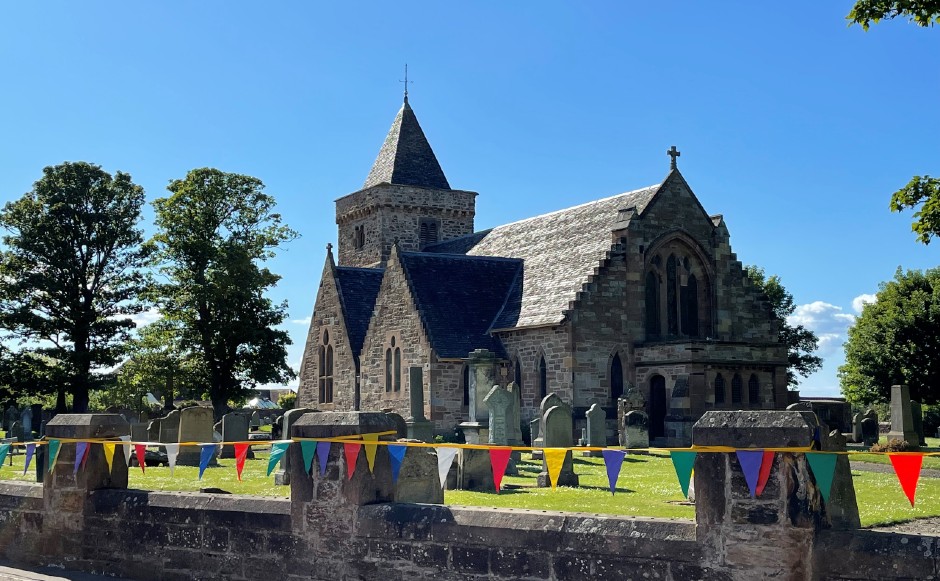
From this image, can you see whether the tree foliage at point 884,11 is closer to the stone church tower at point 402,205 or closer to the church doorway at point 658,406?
the church doorway at point 658,406

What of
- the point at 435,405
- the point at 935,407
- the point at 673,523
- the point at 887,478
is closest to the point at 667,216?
the point at 435,405

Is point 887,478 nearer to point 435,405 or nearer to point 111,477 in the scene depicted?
point 111,477

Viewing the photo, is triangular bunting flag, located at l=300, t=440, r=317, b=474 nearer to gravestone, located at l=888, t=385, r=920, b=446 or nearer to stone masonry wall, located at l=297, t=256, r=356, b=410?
gravestone, located at l=888, t=385, r=920, b=446

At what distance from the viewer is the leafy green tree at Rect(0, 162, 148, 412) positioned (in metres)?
49.3

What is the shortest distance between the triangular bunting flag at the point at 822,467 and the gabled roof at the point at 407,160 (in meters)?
51.0

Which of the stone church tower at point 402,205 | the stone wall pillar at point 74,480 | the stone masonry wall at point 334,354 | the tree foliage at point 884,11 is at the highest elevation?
the stone church tower at point 402,205

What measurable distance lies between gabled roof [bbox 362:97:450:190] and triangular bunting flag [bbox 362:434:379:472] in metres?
48.3

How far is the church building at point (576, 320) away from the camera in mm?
35344

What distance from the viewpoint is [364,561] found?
9.37 meters

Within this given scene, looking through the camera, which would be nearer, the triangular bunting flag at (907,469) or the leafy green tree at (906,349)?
the triangular bunting flag at (907,469)

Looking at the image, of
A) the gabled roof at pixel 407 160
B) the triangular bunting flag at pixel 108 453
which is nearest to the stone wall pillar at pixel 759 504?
the triangular bunting flag at pixel 108 453

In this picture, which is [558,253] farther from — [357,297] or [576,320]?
[357,297]

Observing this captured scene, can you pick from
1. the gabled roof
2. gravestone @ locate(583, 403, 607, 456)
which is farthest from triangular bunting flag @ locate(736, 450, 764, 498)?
the gabled roof

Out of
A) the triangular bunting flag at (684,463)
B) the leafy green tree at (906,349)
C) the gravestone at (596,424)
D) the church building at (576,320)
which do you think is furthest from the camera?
the leafy green tree at (906,349)
